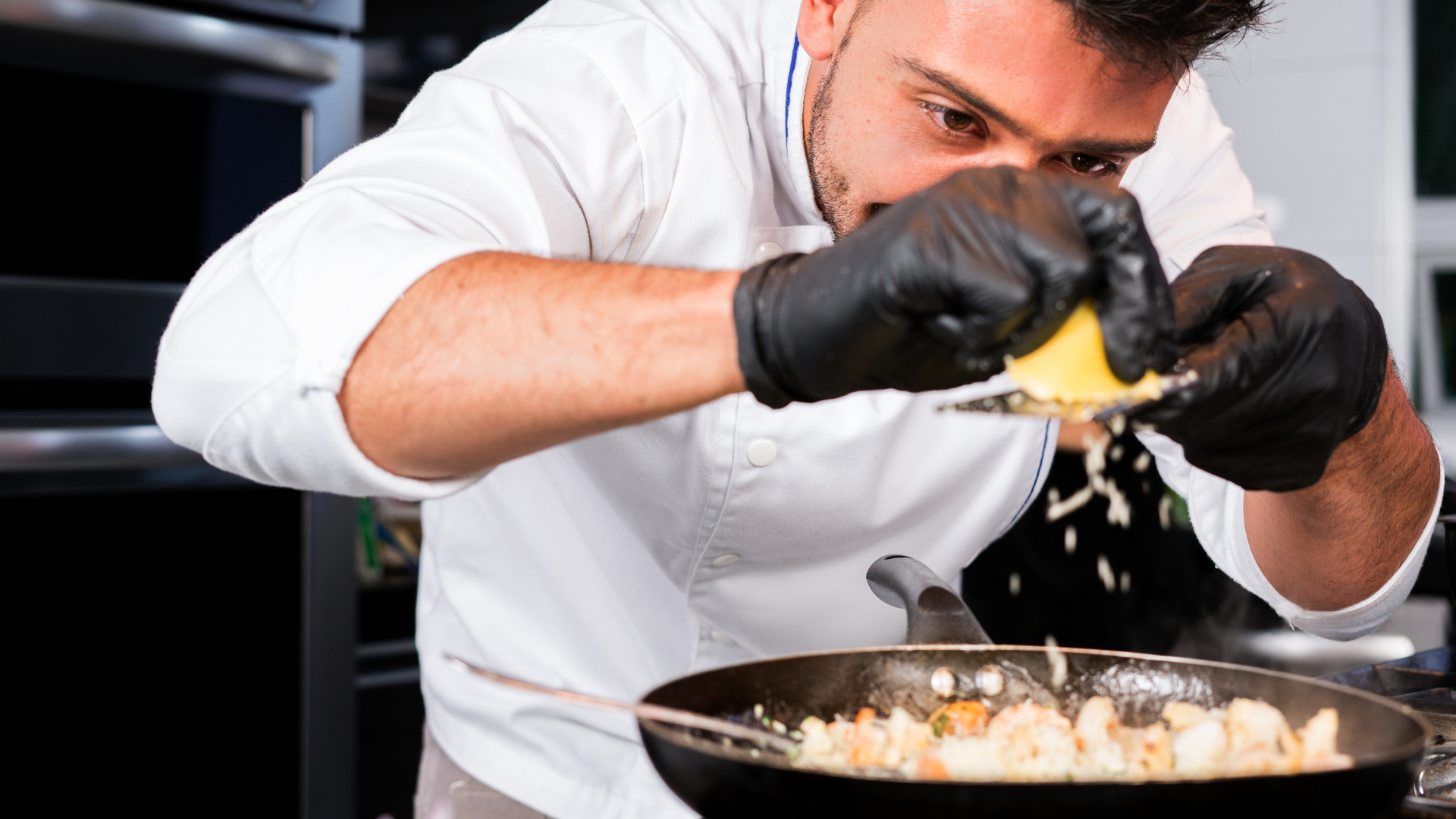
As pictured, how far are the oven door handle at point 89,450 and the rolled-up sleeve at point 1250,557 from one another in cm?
140

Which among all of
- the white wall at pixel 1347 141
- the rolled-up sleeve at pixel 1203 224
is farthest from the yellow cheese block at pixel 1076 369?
the white wall at pixel 1347 141

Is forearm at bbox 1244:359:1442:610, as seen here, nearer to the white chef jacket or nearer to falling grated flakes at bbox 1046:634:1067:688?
the white chef jacket

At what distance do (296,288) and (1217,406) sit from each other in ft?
2.12

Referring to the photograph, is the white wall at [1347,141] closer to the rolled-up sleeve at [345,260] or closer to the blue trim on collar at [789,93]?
the blue trim on collar at [789,93]

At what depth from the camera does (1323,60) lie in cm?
375

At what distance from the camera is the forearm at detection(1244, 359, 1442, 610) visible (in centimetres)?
117

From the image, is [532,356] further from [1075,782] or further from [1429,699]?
[1429,699]

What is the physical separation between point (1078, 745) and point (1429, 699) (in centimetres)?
48

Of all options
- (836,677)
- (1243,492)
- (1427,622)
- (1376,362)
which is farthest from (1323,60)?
(836,677)

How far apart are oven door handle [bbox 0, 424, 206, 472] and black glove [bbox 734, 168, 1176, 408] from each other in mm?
1291

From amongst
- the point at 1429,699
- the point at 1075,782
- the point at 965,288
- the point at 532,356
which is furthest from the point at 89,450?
the point at 1429,699

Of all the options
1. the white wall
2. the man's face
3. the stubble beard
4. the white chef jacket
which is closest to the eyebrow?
the man's face

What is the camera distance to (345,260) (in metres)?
0.80

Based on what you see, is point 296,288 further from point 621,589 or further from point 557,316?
point 621,589
